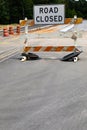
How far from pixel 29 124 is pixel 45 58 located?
35.8ft

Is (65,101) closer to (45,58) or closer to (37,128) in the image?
(37,128)

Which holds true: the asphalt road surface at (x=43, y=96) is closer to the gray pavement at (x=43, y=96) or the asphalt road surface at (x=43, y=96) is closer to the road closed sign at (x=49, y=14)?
the gray pavement at (x=43, y=96)

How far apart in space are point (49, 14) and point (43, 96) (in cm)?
796

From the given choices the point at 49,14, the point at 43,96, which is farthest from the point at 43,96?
the point at 49,14

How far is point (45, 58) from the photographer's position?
706 inches

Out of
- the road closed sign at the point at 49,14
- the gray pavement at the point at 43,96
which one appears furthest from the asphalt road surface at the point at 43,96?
the road closed sign at the point at 49,14

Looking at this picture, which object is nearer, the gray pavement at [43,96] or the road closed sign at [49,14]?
the gray pavement at [43,96]

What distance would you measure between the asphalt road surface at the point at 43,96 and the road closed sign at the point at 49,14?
2170mm

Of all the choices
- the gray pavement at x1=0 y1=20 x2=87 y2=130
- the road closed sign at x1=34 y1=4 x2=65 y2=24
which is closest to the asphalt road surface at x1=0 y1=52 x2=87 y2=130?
the gray pavement at x1=0 y1=20 x2=87 y2=130

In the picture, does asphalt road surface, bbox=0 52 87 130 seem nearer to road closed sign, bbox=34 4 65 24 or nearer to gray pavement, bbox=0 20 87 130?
gray pavement, bbox=0 20 87 130

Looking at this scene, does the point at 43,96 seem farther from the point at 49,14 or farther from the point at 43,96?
the point at 49,14

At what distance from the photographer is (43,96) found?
9477mm

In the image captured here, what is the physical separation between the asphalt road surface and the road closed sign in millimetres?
2170

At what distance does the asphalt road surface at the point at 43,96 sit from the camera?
7.23 meters
